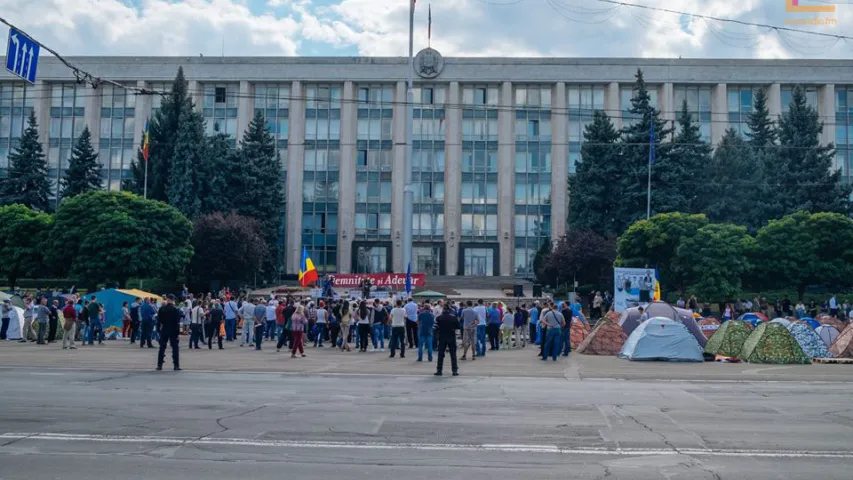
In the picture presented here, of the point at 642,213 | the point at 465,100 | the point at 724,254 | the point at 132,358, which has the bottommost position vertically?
the point at 132,358

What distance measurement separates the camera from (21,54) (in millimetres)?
15258

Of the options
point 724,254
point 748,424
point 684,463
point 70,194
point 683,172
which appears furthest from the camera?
point 70,194

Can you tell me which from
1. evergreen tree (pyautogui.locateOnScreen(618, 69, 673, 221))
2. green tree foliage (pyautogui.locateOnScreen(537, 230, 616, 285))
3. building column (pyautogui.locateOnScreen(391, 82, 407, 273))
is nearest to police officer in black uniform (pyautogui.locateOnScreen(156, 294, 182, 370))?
green tree foliage (pyautogui.locateOnScreen(537, 230, 616, 285))

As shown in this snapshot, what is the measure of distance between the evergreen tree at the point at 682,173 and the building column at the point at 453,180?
2133 cm

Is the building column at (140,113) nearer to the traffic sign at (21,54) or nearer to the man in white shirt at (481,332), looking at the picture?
the man in white shirt at (481,332)

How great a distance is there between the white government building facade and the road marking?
64731 mm

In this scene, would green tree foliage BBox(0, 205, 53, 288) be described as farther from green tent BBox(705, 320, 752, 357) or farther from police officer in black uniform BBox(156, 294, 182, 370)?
green tent BBox(705, 320, 752, 357)

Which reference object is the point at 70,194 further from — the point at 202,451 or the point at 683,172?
the point at 202,451

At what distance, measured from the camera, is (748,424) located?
37.3ft

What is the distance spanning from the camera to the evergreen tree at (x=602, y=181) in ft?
200

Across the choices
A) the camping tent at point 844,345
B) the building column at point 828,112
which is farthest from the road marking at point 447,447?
the building column at point 828,112

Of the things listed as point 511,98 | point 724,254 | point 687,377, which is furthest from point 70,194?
point 687,377

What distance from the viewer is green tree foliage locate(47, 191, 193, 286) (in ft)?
163

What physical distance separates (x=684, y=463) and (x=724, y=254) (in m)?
40.7
